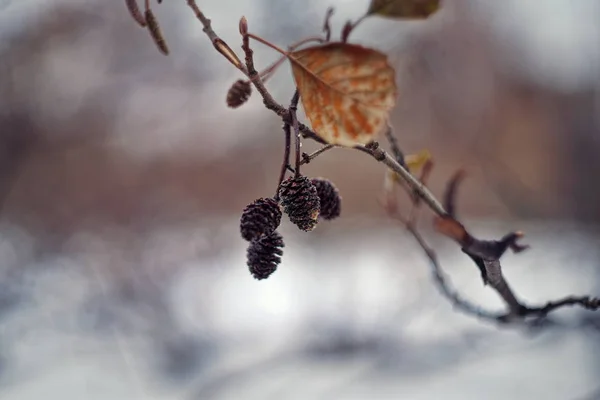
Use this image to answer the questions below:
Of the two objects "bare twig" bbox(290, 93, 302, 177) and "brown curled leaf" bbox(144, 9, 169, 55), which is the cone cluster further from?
"brown curled leaf" bbox(144, 9, 169, 55)

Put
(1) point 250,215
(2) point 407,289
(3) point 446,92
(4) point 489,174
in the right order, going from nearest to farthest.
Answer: (1) point 250,215, (2) point 407,289, (4) point 489,174, (3) point 446,92

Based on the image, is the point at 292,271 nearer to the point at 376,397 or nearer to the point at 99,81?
the point at 376,397

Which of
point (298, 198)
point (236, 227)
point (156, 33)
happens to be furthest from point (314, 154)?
point (236, 227)

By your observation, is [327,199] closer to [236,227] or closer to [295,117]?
[295,117]

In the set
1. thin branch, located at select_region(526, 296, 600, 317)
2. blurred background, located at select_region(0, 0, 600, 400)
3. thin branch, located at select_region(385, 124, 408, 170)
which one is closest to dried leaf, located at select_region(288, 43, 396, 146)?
thin branch, located at select_region(385, 124, 408, 170)

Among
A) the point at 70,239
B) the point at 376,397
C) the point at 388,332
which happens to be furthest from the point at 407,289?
the point at 70,239
